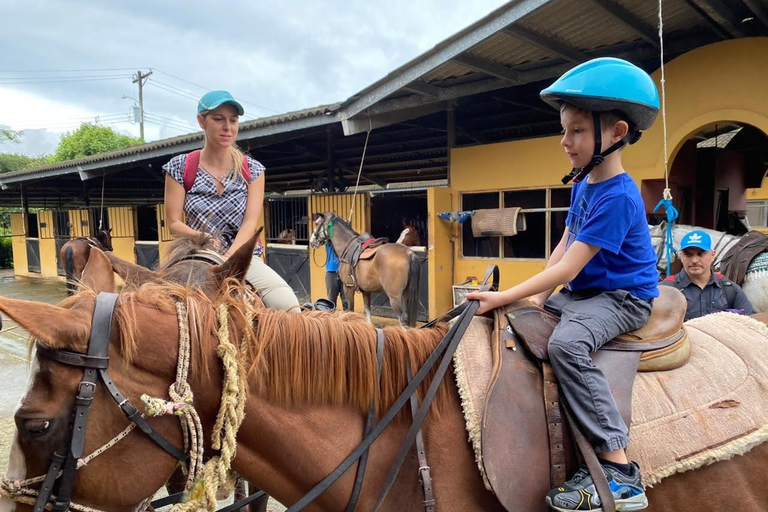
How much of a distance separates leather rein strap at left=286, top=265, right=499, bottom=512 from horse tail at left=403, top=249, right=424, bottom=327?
5.12 m

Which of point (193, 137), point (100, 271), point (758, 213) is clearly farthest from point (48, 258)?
point (758, 213)

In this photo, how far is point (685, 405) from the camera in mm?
1383

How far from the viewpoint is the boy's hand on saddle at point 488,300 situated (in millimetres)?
→ 1417

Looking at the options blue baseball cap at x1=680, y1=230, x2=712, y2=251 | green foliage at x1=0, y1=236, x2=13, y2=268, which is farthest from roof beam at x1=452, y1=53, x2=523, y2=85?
green foliage at x1=0, y1=236, x2=13, y2=268

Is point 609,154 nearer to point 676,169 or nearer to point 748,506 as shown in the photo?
point 748,506

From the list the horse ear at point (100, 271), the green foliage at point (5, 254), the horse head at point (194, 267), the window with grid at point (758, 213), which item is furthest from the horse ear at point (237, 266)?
the green foliage at point (5, 254)

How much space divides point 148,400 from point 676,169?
660 centimetres

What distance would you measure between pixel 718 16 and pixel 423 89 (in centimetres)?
314

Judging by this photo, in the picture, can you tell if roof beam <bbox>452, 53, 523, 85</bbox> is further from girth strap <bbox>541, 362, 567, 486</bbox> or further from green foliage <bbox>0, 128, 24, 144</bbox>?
green foliage <bbox>0, 128, 24, 144</bbox>

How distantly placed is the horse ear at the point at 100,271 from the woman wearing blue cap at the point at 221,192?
0.45m

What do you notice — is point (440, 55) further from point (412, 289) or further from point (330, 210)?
point (330, 210)

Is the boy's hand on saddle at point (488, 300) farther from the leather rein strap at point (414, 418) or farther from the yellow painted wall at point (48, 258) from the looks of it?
the yellow painted wall at point (48, 258)

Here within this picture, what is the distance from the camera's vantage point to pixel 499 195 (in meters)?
6.81

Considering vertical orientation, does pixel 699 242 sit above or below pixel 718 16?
below
